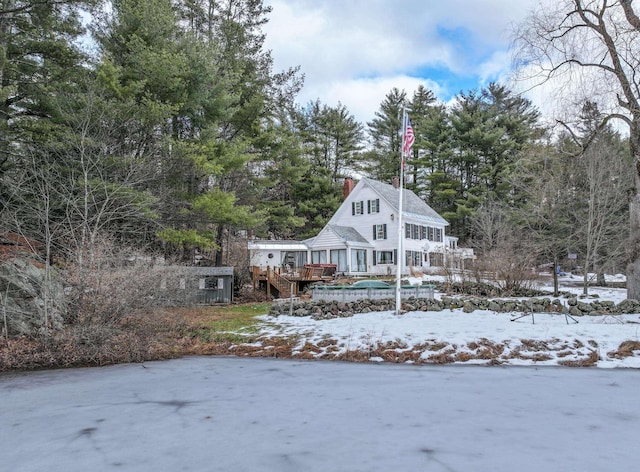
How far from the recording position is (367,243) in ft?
89.6

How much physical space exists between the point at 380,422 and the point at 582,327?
22.3ft

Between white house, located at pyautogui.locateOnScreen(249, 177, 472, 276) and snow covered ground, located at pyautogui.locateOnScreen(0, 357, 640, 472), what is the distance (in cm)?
1904

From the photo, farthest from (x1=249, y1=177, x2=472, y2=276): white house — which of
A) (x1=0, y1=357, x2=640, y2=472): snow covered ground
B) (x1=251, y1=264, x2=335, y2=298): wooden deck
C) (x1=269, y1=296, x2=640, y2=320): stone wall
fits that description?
(x1=0, y1=357, x2=640, y2=472): snow covered ground

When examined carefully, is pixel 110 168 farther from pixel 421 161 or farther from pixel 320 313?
pixel 421 161

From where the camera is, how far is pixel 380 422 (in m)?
4.28

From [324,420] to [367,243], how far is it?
23183 millimetres

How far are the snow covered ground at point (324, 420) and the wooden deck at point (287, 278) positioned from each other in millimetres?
11423

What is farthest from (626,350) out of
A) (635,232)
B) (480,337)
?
(635,232)

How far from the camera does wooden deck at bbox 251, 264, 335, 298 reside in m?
18.5

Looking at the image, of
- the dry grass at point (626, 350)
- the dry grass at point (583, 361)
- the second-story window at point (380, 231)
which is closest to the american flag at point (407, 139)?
the dry grass at point (583, 361)

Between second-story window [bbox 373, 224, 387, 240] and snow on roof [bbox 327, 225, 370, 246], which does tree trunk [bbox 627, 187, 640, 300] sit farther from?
second-story window [bbox 373, 224, 387, 240]

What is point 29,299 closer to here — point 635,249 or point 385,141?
point 635,249

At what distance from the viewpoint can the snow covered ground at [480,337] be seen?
7605mm

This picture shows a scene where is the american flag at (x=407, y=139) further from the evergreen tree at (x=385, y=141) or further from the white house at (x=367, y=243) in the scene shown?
the evergreen tree at (x=385, y=141)
